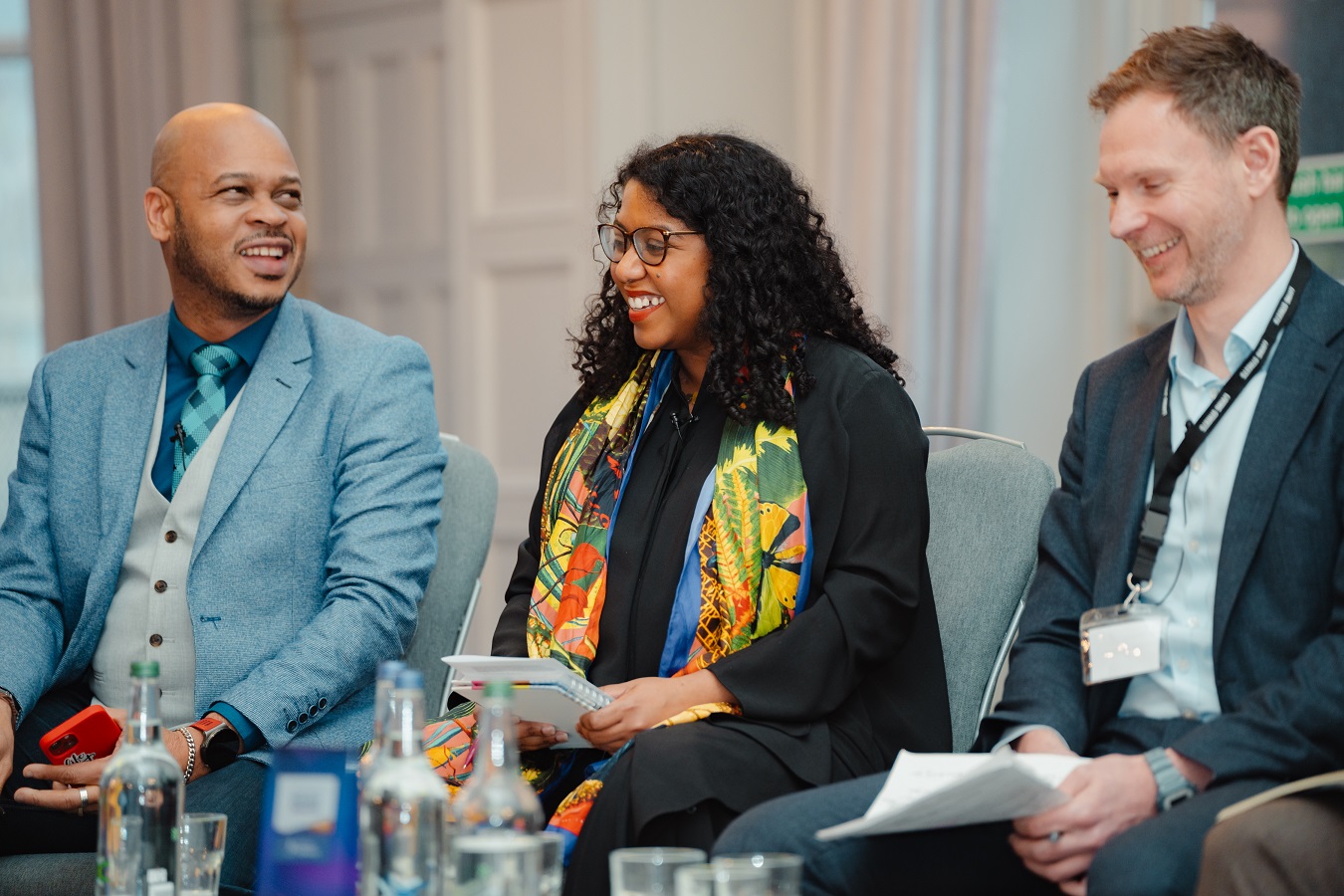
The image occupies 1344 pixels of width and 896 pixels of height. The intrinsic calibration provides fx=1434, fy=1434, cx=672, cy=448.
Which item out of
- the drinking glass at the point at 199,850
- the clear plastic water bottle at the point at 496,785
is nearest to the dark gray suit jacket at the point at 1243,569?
the clear plastic water bottle at the point at 496,785

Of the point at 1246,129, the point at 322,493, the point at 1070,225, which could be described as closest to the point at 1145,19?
the point at 1070,225

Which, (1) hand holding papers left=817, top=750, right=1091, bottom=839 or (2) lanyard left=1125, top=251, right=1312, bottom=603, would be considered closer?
(1) hand holding papers left=817, top=750, right=1091, bottom=839

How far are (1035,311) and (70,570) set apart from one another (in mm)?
2503

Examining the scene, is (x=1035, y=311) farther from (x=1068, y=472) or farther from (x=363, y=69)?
(x=363, y=69)

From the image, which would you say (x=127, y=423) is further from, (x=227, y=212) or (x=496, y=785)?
(x=496, y=785)

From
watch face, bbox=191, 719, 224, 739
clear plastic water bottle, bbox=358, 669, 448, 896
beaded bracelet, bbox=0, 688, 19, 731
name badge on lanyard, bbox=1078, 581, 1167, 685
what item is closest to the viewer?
clear plastic water bottle, bbox=358, 669, 448, 896

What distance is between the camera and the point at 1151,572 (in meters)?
1.84

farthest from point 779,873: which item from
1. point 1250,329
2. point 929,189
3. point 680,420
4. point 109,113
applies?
point 109,113

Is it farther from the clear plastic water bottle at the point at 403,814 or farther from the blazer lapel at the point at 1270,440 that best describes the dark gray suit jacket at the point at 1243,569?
the clear plastic water bottle at the point at 403,814

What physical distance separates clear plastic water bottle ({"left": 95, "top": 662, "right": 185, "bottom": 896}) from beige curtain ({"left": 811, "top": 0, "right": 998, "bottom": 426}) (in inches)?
97.2

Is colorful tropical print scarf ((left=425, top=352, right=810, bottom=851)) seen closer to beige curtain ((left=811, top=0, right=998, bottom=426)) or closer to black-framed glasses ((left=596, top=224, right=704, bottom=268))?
black-framed glasses ((left=596, top=224, right=704, bottom=268))

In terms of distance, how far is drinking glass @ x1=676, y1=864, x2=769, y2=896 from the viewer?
48.8 inches

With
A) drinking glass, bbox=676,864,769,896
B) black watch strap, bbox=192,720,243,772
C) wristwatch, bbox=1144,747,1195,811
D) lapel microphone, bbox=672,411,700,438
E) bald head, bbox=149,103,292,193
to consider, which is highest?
bald head, bbox=149,103,292,193

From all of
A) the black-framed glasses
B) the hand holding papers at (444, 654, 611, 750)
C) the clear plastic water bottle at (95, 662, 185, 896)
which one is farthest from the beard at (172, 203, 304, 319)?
the clear plastic water bottle at (95, 662, 185, 896)
